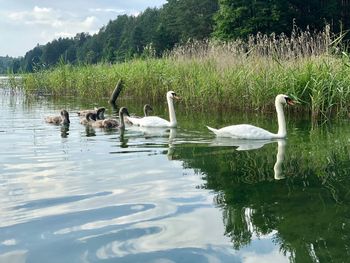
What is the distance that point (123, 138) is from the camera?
35.8 ft

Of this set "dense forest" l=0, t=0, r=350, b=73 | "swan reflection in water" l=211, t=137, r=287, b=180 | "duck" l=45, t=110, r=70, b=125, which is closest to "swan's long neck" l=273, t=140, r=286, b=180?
"swan reflection in water" l=211, t=137, r=287, b=180

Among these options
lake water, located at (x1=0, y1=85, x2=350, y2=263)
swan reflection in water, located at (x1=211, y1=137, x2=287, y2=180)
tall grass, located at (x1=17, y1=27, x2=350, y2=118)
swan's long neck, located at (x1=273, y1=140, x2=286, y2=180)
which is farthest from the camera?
tall grass, located at (x1=17, y1=27, x2=350, y2=118)

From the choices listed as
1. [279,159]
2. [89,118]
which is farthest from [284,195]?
[89,118]

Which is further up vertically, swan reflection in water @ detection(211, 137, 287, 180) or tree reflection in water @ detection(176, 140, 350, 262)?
swan reflection in water @ detection(211, 137, 287, 180)

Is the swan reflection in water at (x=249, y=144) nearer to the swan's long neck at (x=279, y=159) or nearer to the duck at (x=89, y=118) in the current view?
the swan's long neck at (x=279, y=159)

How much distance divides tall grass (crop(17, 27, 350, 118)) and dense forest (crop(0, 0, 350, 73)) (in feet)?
4.02

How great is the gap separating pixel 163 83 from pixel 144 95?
223 centimetres

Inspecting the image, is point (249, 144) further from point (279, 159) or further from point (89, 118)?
point (89, 118)

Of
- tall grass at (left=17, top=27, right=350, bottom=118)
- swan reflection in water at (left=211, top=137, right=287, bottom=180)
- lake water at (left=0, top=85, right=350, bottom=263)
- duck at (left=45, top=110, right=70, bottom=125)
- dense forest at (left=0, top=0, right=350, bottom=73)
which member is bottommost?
lake water at (left=0, top=85, right=350, bottom=263)

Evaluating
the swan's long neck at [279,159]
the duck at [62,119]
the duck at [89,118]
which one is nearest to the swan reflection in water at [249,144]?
the swan's long neck at [279,159]

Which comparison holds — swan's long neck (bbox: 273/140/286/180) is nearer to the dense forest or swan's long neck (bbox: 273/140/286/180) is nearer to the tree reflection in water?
the tree reflection in water

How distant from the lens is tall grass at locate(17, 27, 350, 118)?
13148 mm

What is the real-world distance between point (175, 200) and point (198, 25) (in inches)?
2696

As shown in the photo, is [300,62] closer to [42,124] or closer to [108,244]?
[42,124]
